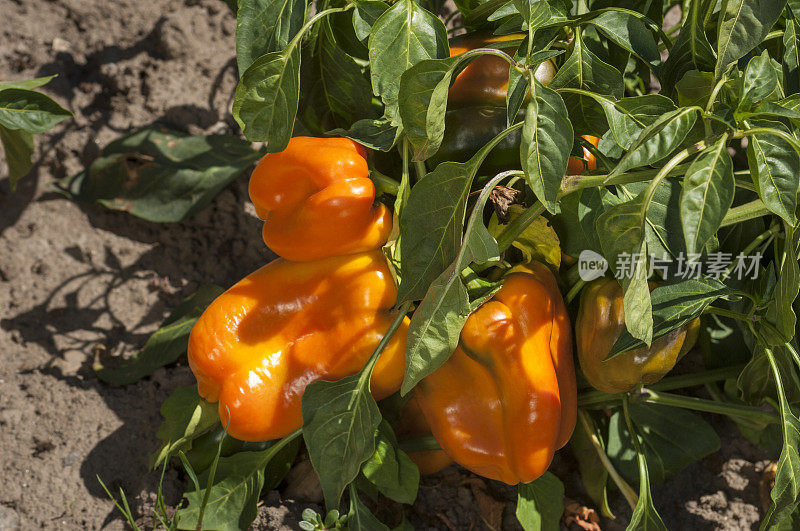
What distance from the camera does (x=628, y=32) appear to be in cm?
126

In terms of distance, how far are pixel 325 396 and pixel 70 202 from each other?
1.04 meters

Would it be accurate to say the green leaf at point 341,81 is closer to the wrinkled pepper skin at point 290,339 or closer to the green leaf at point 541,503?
the wrinkled pepper skin at point 290,339

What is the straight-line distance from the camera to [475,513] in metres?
1.55

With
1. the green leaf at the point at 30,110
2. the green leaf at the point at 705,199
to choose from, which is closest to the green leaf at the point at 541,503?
the green leaf at the point at 705,199

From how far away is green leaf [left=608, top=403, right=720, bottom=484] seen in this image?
1.56 m

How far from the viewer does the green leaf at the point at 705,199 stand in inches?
36.6

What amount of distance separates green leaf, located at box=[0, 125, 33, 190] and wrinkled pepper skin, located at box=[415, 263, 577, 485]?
1046 mm

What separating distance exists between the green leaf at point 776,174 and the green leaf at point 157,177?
1.25m

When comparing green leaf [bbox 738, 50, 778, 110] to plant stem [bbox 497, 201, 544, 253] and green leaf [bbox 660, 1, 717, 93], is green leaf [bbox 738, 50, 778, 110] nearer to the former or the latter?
green leaf [bbox 660, 1, 717, 93]

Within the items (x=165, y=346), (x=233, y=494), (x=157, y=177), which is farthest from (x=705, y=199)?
(x=157, y=177)

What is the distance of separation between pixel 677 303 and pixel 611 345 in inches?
6.7

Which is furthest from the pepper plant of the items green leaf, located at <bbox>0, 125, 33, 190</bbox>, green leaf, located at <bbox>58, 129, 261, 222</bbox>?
green leaf, located at <bbox>0, 125, 33, 190</bbox>

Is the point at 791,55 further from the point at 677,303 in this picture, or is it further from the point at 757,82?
the point at 677,303

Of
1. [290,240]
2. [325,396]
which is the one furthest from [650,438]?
[290,240]
